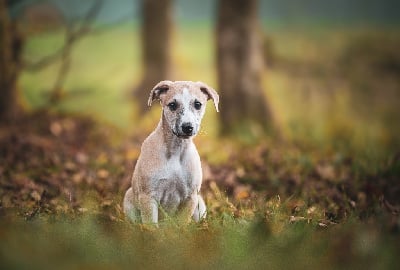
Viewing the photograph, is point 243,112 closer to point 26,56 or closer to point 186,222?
point 26,56

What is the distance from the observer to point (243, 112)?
438 inches

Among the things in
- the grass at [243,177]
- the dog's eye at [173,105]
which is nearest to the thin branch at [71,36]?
the grass at [243,177]

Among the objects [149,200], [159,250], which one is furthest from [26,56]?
[159,250]

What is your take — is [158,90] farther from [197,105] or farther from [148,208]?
[148,208]

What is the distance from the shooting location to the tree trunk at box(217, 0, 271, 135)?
439 inches

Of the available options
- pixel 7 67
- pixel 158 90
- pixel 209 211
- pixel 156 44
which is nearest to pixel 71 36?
pixel 7 67

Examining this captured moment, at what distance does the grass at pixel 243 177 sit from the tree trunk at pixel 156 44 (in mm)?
354

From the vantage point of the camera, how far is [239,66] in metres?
11.2

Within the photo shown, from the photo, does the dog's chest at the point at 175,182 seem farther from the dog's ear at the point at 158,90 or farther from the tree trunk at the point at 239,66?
the tree trunk at the point at 239,66

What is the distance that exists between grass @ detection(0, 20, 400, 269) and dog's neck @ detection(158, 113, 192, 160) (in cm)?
61

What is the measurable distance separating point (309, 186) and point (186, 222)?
2.84m

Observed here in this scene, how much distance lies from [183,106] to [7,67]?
5.18m

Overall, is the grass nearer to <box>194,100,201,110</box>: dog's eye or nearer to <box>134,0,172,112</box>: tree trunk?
<box>134,0,172,112</box>: tree trunk

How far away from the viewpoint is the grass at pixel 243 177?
13.0ft
